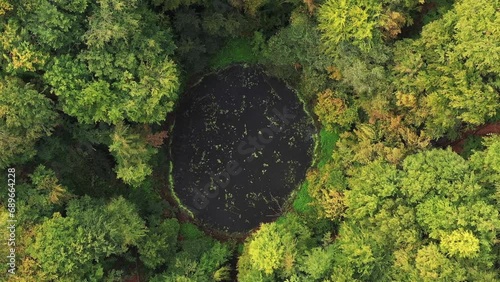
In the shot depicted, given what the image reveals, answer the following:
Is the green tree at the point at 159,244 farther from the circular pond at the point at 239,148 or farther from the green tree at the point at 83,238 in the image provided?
the circular pond at the point at 239,148

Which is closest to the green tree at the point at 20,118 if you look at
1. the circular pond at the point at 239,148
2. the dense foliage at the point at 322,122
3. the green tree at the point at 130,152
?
the dense foliage at the point at 322,122

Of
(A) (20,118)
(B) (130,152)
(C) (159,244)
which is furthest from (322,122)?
(A) (20,118)

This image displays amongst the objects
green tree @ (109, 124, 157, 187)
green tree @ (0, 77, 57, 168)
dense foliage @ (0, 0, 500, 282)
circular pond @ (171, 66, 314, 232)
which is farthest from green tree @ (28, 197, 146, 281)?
circular pond @ (171, 66, 314, 232)

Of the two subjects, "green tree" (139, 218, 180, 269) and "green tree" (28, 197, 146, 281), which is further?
"green tree" (139, 218, 180, 269)

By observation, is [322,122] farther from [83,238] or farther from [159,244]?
[83,238]

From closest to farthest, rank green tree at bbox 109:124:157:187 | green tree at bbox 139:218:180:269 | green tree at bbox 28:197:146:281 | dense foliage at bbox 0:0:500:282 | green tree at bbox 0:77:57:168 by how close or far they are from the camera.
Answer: dense foliage at bbox 0:0:500:282, green tree at bbox 0:77:57:168, green tree at bbox 28:197:146:281, green tree at bbox 109:124:157:187, green tree at bbox 139:218:180:269

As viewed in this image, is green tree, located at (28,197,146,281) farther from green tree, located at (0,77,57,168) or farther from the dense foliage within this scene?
green tree, located at (0,77,57,168)

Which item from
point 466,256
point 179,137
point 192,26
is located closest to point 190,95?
point 179,137
